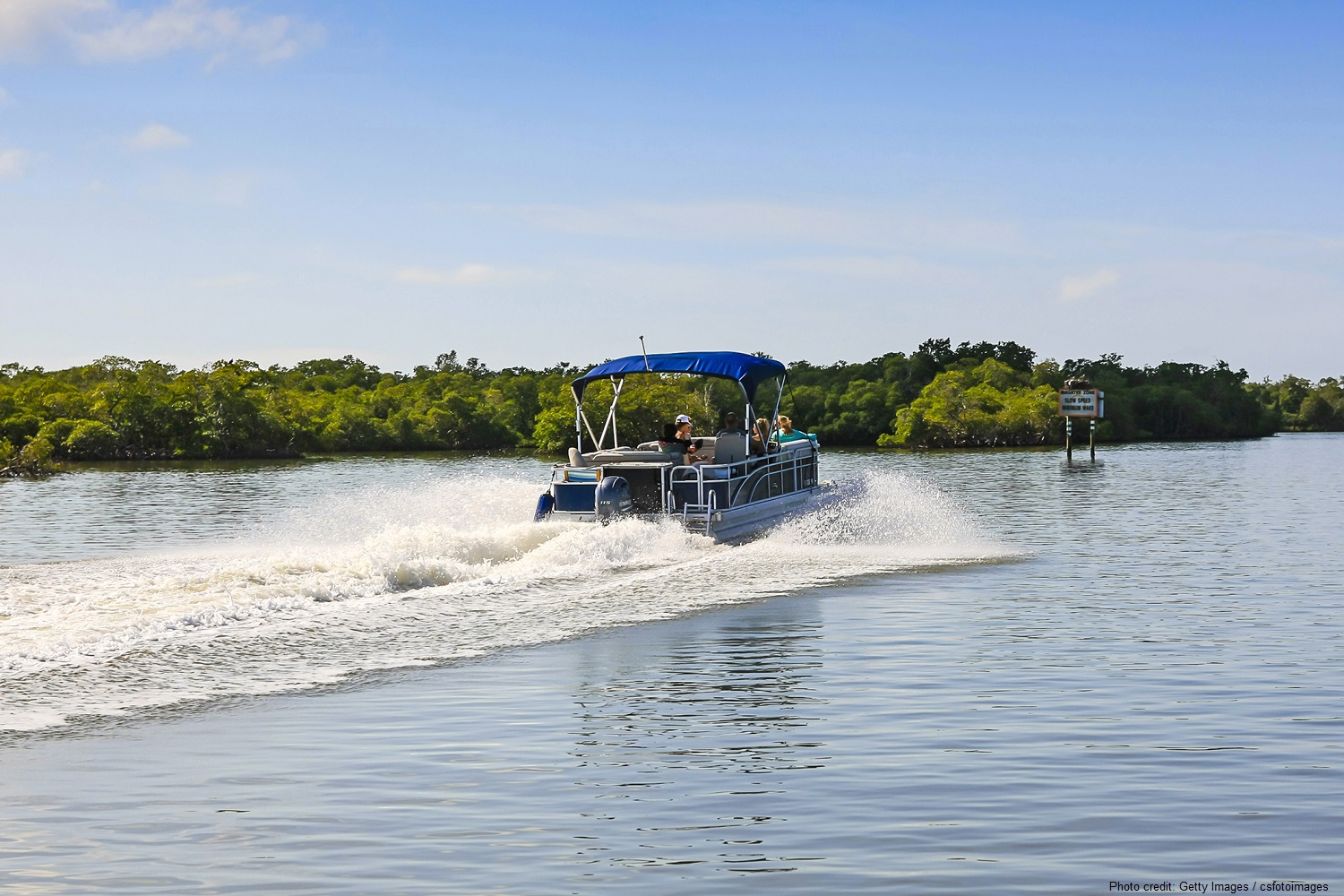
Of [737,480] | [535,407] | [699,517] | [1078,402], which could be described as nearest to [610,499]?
[699,517]

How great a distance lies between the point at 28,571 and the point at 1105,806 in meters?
14.9

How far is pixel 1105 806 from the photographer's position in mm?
7812

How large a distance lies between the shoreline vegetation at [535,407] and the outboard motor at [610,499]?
57112 millimetres

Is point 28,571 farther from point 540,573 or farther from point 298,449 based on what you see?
point 298,449

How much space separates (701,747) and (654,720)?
0.97 metres

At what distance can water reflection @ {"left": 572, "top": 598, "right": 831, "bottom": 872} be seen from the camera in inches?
285

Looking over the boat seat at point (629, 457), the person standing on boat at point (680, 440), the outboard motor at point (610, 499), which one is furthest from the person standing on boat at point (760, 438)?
the outboard motor at point (610, 499)

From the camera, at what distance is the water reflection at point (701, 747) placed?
23.8ft

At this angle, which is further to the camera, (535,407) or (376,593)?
(535,407)

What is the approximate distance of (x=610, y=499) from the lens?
69.2 ft

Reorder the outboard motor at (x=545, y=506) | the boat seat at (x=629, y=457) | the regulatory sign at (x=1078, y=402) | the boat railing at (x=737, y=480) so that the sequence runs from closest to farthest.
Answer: the outboard motor at (x=545, y=506), the boat railing at (x=737, y=480), the boat seat at (x=629, y=457), the regulatory sign at (x=1078, y=402)

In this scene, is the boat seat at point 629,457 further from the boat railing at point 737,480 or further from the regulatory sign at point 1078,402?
the regulatory sign at point 1078,402

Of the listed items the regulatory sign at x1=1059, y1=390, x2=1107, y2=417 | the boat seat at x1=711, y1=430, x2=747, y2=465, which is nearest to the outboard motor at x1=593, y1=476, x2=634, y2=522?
the boat seat at x1=711, y1=430, x2=747, y2=465

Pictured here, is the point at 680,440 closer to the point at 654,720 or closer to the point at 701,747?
the point at 654,720
